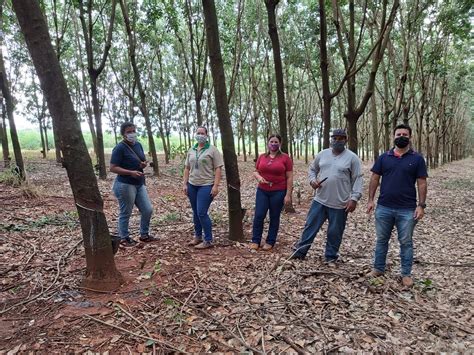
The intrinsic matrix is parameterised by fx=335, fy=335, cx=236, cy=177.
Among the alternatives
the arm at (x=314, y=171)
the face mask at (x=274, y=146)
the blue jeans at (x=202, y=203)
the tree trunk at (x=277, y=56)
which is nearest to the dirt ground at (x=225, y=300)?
the blue jeans at (x=202, y=203)

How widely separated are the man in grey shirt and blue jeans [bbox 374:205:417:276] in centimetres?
45

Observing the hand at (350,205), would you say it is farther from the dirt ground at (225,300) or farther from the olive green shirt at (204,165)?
the olive green shirt at (204,165)

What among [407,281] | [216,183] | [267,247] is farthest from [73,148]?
[407,281]

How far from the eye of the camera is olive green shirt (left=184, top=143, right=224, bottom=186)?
5471 millimetres

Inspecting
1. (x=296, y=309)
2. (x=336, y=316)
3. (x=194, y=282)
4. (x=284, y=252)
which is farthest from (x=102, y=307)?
(x=284, y=252)

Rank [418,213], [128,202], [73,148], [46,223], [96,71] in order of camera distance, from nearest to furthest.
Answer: [73,148], [418,213], [128,202], [46,223], [96,71]

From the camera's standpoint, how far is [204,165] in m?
5.48

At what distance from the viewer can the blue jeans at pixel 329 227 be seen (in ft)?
16.6

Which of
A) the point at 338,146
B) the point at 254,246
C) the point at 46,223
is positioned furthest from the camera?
the point at 46,223

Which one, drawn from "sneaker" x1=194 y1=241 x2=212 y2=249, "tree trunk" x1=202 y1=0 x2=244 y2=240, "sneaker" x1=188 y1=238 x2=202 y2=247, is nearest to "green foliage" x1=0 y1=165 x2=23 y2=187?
"sneaker" x1=188 y1=238 x2=202 y2=247

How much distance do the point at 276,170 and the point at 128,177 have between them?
2.42 m

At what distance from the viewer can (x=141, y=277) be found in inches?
171

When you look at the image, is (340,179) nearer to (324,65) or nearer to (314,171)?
(314,171)

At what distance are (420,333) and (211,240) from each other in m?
3.23
